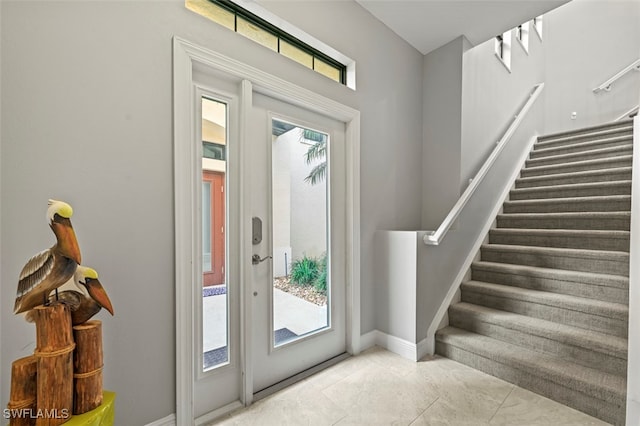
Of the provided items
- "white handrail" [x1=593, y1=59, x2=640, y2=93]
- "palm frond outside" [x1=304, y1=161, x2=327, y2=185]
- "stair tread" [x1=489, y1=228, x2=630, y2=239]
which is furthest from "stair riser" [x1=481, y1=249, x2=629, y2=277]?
"white handrail" [x1=593, y1=59, x2=640, y2=93]

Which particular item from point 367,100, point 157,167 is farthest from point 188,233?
point 367,100

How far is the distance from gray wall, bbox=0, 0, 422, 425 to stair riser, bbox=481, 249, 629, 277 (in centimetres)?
279

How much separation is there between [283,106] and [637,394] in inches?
98.4

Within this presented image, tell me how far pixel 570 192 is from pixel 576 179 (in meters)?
0.23

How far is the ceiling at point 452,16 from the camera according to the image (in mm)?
2150

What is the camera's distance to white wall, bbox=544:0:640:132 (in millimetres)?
4527

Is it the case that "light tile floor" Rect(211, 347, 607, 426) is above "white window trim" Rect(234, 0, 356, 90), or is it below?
below

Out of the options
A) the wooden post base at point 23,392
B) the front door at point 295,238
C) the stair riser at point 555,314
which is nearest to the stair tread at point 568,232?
Answer: the stair riser at point 555,314

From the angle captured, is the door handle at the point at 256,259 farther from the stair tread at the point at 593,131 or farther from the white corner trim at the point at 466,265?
the stair tread at the point at 593,131

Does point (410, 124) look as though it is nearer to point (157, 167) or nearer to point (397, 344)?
point (397, 344)

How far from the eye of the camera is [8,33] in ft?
3.29

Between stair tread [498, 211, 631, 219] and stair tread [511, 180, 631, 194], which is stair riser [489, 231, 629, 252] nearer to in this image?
stair tread [498, 211, 631, 219]

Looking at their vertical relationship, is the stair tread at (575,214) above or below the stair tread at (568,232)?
above

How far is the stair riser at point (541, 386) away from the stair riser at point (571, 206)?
6.22 ft
